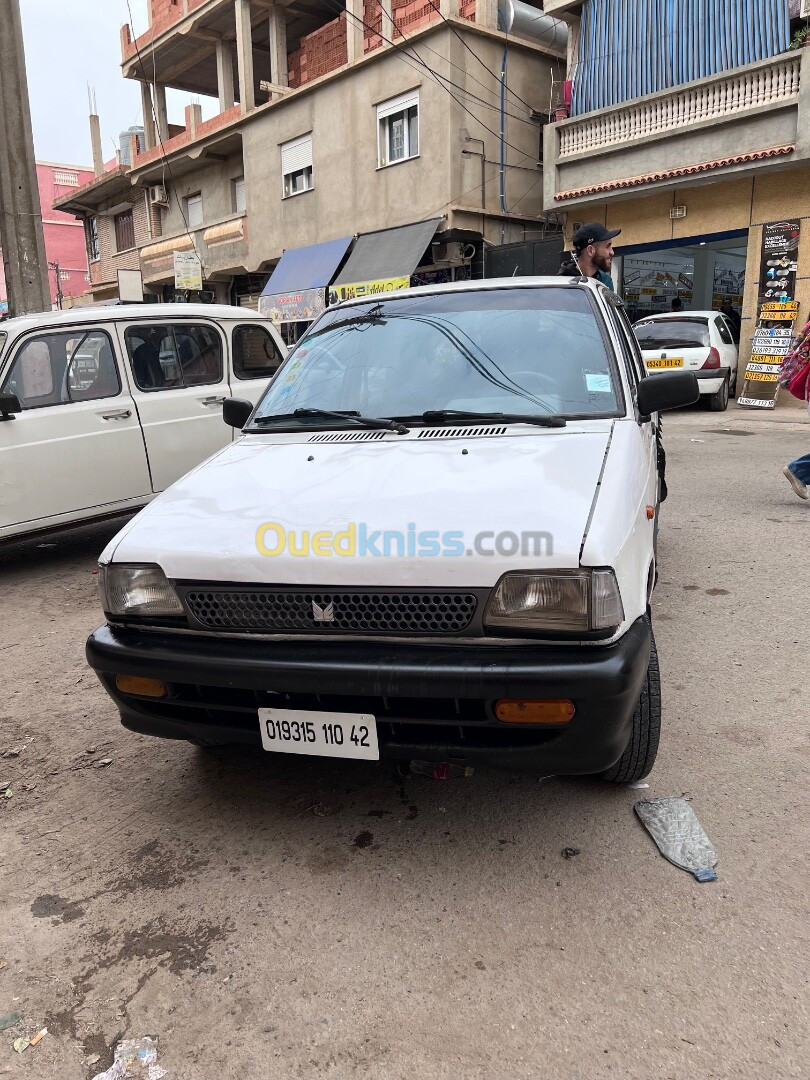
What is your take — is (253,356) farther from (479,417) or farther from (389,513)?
(389,513)

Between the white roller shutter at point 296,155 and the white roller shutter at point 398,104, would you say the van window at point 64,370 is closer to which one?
the white roller shutter at point 398,104

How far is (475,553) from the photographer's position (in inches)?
82.7

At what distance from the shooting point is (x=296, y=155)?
20.5 metres

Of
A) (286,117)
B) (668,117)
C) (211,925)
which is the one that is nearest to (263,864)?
(211,925)

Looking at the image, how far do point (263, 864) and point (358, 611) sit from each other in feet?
2.83

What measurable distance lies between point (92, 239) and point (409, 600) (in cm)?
3501

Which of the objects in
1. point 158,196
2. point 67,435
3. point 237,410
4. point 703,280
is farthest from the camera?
point 158,196

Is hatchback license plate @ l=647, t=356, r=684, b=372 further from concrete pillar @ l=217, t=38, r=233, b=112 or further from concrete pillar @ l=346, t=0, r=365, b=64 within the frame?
concrete pillar @ l=217, t=38, r=233, b=112

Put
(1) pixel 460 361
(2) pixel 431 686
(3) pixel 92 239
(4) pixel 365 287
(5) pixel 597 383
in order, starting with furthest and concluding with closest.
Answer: (3) pixel 92 239 < (4) pixel 365 287 < (1) pixel 460 361 < (5) pixel 597 383 < (2) pixel 431 686

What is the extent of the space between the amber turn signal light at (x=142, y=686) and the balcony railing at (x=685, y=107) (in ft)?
51.1

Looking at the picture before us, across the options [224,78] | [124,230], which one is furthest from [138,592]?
[124,230]

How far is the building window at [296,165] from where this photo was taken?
66.4 ft

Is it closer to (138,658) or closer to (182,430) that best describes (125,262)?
(182,430)

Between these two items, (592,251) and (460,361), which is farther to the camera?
(592,251)
